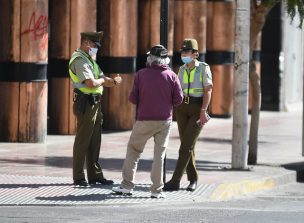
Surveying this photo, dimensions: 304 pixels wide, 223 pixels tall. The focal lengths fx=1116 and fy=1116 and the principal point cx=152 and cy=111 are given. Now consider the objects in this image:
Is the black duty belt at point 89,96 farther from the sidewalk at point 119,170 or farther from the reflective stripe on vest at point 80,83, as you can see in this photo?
the sidewalk at point 119,170

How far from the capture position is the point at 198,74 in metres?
13.4

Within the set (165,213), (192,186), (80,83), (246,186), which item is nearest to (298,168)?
(246,186)

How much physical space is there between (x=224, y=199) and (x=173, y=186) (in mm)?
633

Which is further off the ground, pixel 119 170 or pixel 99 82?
pixel 99 82

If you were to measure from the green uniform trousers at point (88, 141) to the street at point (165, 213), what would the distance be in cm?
140

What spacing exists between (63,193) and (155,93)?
60.8 inches

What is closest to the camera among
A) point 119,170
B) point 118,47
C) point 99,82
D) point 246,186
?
point 99,82

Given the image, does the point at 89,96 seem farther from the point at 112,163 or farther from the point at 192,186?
the point at 112,163

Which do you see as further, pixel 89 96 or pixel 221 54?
pixel 221 54

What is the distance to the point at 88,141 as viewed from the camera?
1330 centimetres

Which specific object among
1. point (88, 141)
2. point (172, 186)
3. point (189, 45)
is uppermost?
point (189, 45)

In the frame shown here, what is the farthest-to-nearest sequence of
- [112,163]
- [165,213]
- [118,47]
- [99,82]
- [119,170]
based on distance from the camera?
[118,47] < [112,163] < [119,170] < [99,82] < [165,213]

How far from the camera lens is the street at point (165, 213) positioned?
10945 millimetres

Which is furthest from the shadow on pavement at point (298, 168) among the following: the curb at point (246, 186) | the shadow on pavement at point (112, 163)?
the shadow on pavement at point (112, 163)
